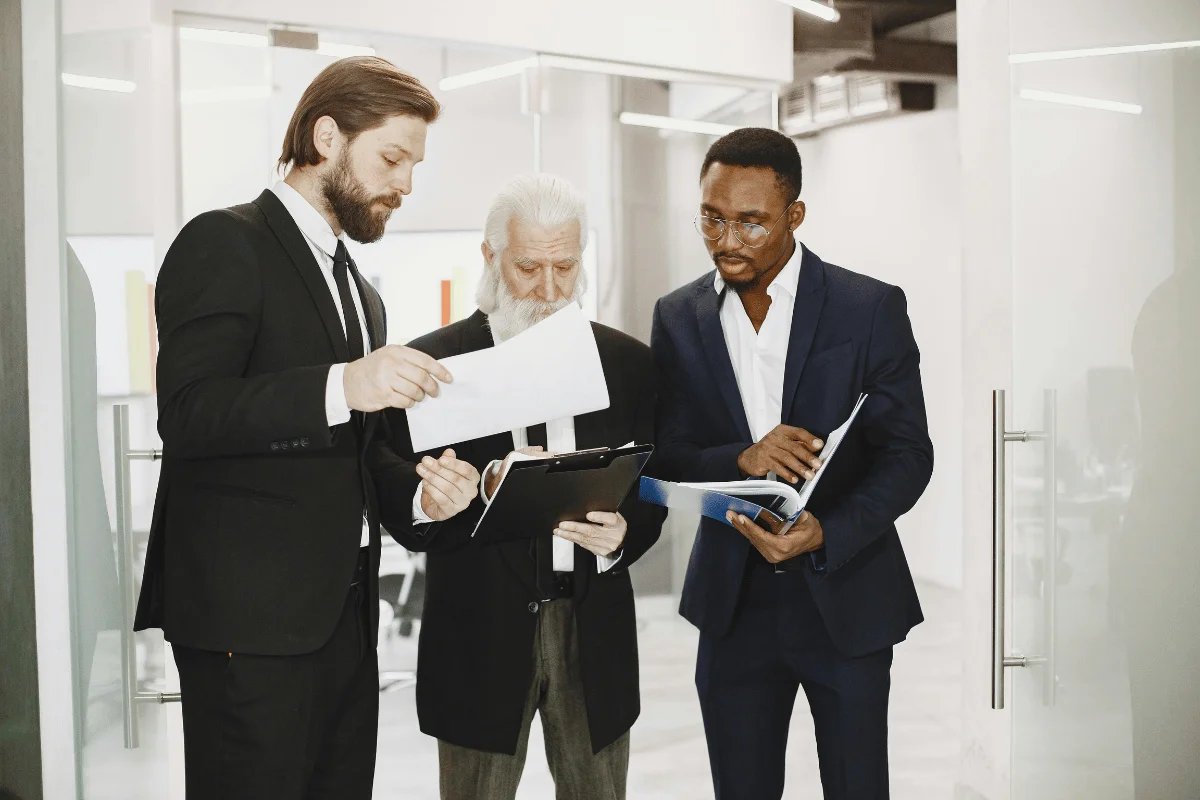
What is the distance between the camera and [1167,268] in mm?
2662

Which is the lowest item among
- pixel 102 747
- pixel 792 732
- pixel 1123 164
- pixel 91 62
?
pixel 792 732

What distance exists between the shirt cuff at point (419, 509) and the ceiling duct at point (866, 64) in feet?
19.1

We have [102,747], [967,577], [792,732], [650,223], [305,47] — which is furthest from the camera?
[650,223]

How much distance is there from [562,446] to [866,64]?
6180 mm

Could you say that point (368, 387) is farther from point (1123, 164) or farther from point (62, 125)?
point (1123, 164)

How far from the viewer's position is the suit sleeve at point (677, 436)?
7.20ft

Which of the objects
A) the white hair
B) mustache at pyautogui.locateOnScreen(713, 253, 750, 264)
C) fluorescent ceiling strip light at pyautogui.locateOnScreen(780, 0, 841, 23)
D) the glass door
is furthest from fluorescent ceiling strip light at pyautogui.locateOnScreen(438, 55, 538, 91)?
mustache at pyautogui.locateOnScreen(713, 253, 750, 264)

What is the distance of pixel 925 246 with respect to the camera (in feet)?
26.9

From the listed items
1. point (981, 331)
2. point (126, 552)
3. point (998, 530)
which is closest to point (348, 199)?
point (126, 552)

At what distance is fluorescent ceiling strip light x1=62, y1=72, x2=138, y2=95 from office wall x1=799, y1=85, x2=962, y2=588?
6215 mm

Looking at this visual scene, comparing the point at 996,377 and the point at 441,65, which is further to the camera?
the point at 441,65

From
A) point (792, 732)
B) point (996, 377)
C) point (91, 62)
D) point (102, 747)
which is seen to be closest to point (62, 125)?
point (91, 62)

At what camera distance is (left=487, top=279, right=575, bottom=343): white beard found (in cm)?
231

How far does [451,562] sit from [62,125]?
1288mm
